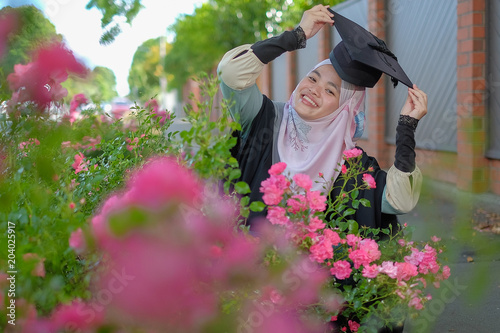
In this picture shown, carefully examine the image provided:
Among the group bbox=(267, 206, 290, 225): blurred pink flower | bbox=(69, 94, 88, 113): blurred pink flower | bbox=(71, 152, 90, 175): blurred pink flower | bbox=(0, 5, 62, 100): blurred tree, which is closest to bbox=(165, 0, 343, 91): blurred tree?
bbox=(69, 94, 88, 113): blurred pink flower

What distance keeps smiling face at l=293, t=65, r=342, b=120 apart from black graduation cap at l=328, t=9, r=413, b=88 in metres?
0.05

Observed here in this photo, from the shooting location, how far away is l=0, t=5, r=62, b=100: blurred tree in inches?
44.7

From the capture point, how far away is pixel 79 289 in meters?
1.21

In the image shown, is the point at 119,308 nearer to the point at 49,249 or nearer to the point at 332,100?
the point at 49,249

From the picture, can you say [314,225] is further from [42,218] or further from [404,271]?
[42,218]

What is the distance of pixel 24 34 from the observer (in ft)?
3.94

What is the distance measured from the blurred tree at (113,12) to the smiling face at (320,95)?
160cm

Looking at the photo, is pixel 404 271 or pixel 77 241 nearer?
pixel 77 241

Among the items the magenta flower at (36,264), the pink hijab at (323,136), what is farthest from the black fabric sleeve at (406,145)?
the magenta flower at (36,264)

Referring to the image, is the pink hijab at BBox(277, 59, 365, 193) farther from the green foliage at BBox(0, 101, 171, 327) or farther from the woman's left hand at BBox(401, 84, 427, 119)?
the green foliage at BBox(0, 101, 171, 327)

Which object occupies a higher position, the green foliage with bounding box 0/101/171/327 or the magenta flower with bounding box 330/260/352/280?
the green foliage with bounding box 0/101/171/327

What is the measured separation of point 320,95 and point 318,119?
0.11 metres

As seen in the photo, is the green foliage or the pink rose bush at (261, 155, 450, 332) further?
the pink rose bush at (261, 155, 450, 332)

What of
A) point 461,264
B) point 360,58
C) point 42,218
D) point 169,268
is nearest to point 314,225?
point 42,218
